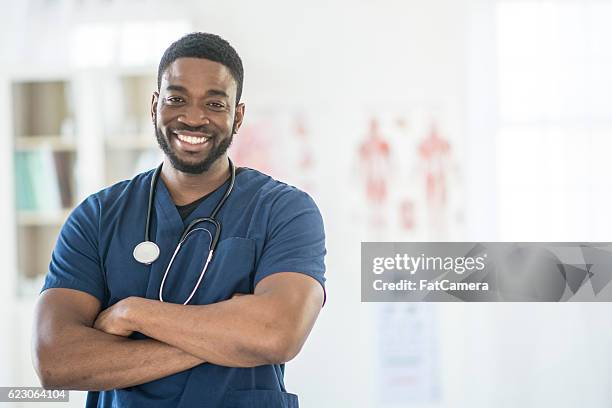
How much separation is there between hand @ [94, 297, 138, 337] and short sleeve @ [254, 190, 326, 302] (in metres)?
0.23

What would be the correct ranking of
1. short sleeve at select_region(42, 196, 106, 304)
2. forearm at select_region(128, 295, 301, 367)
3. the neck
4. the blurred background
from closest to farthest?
forearm at select_region(128, 295, 301, 367), short sleeve at select_region(42, 196, 106, 304), the neck, the blurred background

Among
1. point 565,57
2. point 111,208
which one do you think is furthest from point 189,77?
point 565,57

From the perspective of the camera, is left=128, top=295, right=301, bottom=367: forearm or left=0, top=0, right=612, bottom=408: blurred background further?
left=0, top=0, right=612, bottom=408: blurred background

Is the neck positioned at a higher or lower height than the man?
higher

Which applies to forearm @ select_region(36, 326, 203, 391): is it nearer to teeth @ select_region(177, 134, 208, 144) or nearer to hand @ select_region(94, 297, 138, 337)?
hand @ select_region(94, 297, 138, 337)

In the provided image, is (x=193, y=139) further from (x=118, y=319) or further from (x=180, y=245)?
(x=118, y=319)

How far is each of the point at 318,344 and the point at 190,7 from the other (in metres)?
1.25

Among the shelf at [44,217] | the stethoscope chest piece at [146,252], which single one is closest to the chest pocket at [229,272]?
the stethoscope chest piece at [146,252]

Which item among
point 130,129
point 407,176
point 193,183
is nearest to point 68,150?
point 130,129

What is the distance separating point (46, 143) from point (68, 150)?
0.29ft

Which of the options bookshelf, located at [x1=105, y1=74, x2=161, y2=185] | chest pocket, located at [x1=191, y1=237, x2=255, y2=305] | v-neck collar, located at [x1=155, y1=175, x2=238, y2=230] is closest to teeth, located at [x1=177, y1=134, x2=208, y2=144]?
v-neck collar, located at [x1=155, y1=175, x2=238, y2=230]

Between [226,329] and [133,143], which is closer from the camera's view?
[226,329]

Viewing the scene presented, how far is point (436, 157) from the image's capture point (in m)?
2.45

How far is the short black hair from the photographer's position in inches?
56.7
